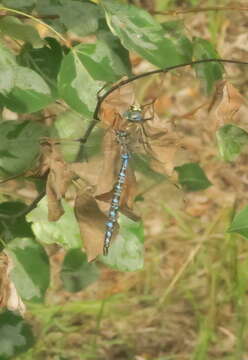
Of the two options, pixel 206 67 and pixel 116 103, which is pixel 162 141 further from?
pixel 206 67

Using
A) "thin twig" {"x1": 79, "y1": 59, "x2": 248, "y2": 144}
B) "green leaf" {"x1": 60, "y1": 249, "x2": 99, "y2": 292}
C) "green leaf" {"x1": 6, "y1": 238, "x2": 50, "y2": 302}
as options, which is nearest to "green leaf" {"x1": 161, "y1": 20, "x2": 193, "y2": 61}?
"thin twig" {"x1": 79, "y1": 59, "x2": 248, "y2": 144}

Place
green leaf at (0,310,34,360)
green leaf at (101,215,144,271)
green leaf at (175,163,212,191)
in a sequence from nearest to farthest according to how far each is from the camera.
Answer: green leaf at (101,215,144,271)
green leaf at (0,310,34,360)
green leaf at (175,163,212,191)

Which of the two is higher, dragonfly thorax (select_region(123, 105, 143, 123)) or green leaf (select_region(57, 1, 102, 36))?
green leaf (select_region(57, 1, 102, 36))

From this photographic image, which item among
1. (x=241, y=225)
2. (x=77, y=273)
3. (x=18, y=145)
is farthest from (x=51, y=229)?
(x=241, y=225)

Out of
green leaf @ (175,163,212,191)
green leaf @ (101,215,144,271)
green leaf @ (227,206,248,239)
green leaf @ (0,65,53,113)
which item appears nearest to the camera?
green leaf @ (227,206,248,239)

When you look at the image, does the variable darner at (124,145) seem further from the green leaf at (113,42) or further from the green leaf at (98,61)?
the green leaf at (113,42)

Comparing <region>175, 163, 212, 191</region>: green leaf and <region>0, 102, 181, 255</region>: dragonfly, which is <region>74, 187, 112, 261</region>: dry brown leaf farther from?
<region>175, 163, 212, 191</region>: green leaf
